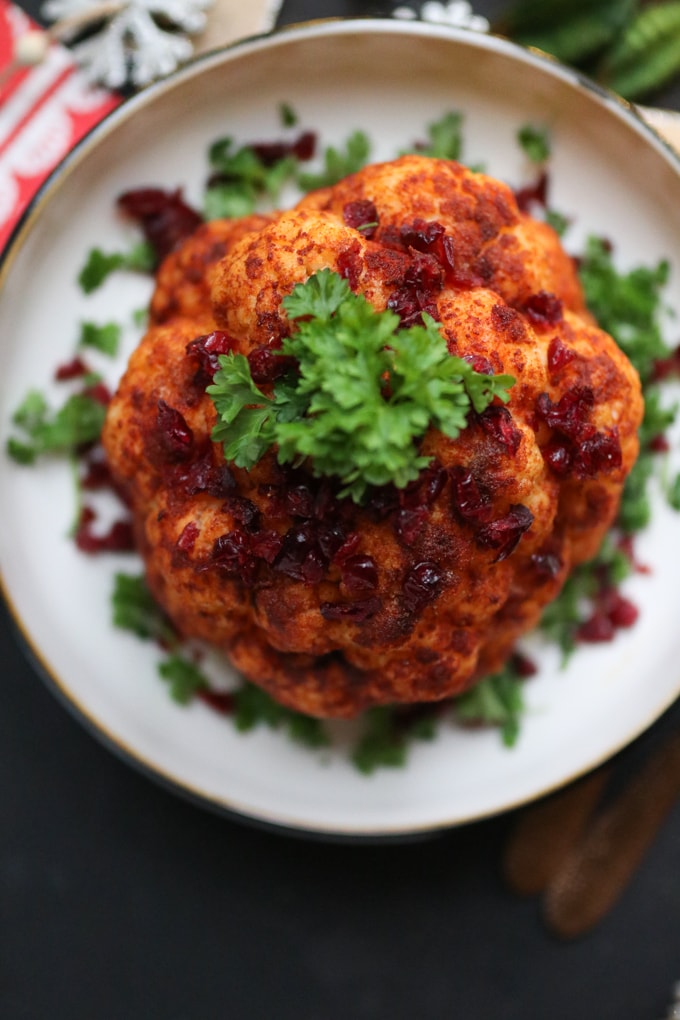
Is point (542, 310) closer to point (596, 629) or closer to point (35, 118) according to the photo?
point (596, 629)

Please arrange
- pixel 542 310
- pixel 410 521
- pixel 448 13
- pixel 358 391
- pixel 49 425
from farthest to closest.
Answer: pixel 448 13, pixel 49 425, pixel 542 310, pixel 410 521, pixel 358 391

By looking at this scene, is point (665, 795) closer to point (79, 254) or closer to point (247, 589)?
point (247, 589)

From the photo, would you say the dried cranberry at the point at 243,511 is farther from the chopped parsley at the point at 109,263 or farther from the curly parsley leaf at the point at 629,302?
the curly parsley leaf at the point at 629,302

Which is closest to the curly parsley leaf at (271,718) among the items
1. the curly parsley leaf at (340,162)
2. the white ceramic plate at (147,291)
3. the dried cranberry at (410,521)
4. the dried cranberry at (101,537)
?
the white ceramic plate at (147,291)

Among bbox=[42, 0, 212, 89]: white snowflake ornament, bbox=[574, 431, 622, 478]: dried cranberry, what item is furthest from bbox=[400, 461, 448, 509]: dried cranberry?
bbox=[42, 0, 212, 89]: white snowflake ornament

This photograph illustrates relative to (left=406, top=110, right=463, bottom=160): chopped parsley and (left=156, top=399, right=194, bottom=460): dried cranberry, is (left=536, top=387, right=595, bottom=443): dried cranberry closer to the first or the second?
(left=156, top=399, right=194, bottom=460): dried cranberry

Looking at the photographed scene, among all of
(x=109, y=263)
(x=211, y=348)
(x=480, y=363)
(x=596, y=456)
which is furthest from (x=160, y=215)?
(x=596, y=456)
